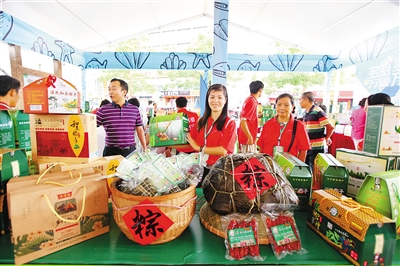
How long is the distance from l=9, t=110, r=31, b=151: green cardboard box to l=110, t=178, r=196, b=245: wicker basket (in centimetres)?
95

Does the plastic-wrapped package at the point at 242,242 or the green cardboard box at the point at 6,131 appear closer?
the plastic-wrapped package at the point at 242,242

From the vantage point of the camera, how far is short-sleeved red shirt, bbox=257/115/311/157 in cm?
201

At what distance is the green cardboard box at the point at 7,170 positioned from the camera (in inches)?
35.7

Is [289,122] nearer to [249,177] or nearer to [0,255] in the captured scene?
[249,177]

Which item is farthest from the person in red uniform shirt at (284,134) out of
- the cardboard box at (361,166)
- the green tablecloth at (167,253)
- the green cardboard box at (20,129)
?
the green cardboard box at (20,129)

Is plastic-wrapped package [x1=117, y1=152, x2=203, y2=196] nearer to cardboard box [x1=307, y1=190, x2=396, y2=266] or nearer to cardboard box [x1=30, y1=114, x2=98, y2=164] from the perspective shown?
cardboard box [x1=30, y1=114, x2=98, y2=164]

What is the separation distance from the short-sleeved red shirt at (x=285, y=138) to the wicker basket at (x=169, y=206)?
140cm

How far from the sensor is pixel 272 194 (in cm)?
91

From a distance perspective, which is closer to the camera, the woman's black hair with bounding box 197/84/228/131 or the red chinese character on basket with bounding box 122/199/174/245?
the red chinese character on basket with bounding box 122/199/174/245

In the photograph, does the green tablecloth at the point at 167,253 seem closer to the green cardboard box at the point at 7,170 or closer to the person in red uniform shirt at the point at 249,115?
the green cardboard box at the point at 7,170

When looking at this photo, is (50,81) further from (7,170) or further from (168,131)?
(168,131)

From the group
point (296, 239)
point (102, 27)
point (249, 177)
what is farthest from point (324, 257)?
point (102, 27)

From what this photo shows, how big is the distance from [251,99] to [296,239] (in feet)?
8.07

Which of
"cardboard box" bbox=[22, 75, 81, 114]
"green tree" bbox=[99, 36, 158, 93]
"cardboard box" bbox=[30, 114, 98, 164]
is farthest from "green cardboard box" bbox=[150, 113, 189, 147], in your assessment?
"green tree" bbox=[99, 36, 158, 93]
